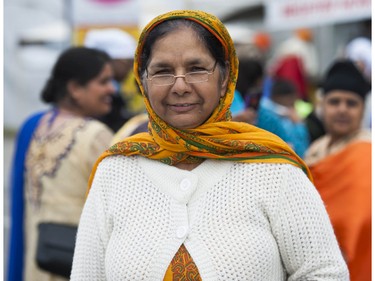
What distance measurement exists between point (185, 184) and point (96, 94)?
90.1 inches

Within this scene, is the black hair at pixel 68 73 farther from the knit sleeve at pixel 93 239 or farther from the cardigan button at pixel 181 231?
the cardigan button at pixel 181 231

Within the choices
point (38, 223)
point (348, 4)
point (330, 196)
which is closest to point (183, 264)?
point (38, 223)

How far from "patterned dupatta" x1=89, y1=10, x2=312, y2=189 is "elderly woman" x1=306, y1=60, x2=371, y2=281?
238cm

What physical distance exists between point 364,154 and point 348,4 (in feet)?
10.9

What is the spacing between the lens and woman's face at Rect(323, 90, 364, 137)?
17.6 ft

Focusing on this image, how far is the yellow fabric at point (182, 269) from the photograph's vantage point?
255cm

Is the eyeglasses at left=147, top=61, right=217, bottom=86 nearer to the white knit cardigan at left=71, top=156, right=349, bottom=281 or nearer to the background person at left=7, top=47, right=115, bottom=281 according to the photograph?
the white knit cardigan at left=71, top=156, right=349, bottom=281

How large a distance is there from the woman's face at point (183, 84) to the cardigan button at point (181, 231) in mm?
326

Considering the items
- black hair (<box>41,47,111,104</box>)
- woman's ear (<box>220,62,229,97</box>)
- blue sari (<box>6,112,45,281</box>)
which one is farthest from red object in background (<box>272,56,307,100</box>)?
woman's ear (<box>220,62,229,97</box>)

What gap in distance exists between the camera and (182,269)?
8.43ft

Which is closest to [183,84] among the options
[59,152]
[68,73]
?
[59,152]

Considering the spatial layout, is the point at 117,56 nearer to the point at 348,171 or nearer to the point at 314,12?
the point at 348,171

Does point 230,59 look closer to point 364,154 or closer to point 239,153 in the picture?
point 239,153

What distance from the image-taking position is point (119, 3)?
7.32 m
